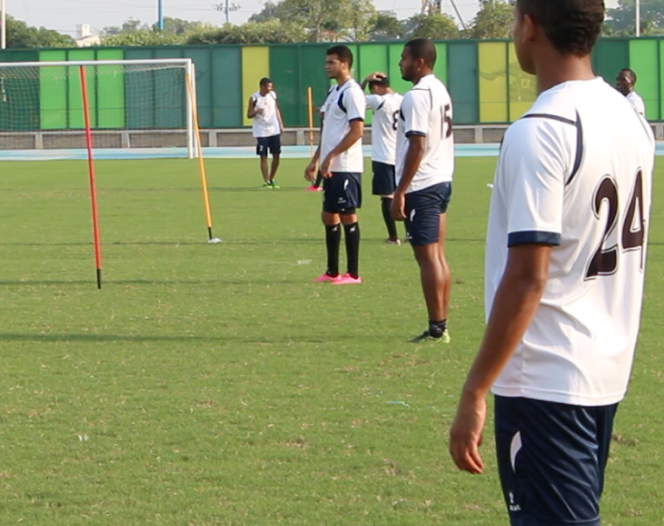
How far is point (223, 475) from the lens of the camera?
5316mm

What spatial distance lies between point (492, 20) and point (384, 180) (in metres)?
53.0

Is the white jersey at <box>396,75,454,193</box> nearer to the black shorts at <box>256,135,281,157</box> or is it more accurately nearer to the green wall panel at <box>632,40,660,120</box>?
the black shorts at <box>256,135,281,157</box>

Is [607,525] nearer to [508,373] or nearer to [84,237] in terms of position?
[508,373]

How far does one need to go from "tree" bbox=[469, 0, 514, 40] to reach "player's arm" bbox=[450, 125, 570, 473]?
205 feet

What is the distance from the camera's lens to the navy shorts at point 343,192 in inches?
428

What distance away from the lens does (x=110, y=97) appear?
4428 cm

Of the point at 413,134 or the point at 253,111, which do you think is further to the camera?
the point at 253,111

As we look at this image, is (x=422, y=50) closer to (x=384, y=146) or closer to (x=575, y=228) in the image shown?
(x=575, y=228)

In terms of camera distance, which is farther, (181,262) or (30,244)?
(30,244)

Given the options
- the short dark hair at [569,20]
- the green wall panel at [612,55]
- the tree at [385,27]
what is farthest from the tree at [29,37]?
the short dark hair at [569,20]

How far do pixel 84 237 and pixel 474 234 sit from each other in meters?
5.03

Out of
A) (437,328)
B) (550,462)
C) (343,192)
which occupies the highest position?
(343,192)

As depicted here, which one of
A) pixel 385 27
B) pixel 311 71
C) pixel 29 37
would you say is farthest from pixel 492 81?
pixel 29 37

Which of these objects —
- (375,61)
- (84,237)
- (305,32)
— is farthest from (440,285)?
(305,32)
